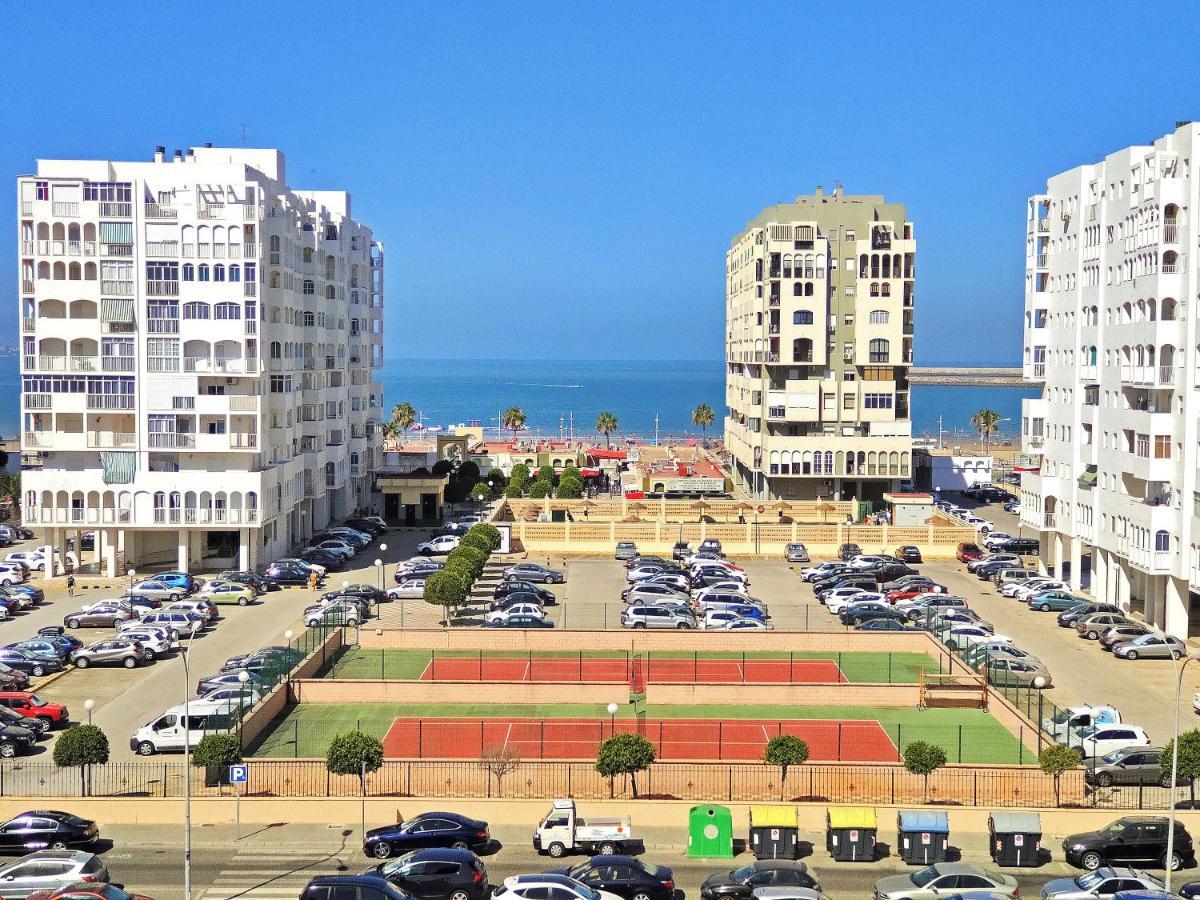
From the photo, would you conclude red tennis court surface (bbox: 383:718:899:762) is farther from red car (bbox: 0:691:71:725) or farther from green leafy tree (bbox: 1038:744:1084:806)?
red car (bbox: 0:691:71:725)

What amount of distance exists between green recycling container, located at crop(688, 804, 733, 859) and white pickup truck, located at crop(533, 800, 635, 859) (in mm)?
1372

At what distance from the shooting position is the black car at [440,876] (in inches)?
1110

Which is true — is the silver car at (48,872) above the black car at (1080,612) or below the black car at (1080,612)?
below

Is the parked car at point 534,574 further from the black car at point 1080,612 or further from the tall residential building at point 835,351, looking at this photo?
the tall residential building at point 835,351

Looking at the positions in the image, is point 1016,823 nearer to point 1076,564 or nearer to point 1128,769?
point 1128,769

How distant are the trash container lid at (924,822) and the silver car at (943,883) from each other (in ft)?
9.13

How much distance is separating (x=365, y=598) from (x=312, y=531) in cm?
2096

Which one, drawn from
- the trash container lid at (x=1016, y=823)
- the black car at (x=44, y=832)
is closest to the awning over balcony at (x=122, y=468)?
the black car at (x=44, y=832)

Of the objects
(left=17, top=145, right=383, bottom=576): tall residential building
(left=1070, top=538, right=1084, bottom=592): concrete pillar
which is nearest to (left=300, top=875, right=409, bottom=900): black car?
(left=17, top=145, right=383, bottom=576): tall residential building

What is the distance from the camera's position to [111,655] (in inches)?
1970

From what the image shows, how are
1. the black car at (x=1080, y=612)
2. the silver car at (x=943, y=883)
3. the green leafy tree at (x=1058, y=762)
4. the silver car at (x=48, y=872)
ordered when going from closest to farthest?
the silver car at (x=943, y=883) < the silver car at (x=48, y=872) < the green leafy tree at (x=1058, y=762) < the black car at (x=1080, y=612)

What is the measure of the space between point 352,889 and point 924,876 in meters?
10.8

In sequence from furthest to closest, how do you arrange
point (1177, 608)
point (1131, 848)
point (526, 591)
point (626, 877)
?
point (526, 591)
point (1177, 608)
point (1131, 848)
point (626, 877)

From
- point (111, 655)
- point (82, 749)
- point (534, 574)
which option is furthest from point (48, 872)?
point (534, 574)
